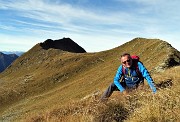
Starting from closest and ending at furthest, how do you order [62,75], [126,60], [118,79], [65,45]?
[126,60], [118,79], [62,75], [65,45]

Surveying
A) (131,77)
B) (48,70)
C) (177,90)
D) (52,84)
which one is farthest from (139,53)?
(177,90)

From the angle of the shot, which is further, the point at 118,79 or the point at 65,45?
the point at 65,45

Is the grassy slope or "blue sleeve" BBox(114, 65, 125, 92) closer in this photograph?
"blue sleeve" BBox(114, 65, 125, 92)

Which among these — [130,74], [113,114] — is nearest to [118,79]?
[130,74]

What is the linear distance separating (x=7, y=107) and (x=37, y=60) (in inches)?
1250

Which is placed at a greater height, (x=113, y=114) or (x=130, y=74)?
(x=130, y=74)

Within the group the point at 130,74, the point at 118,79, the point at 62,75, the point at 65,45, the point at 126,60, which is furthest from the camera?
the point at 65,45

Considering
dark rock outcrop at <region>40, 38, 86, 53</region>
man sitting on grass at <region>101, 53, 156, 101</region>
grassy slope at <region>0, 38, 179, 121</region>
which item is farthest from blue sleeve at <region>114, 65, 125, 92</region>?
dark rock outcrop at <region>40, 38, 86, 53</region>

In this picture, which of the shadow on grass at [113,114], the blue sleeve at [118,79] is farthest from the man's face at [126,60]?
the shadow on grass at [113,114]

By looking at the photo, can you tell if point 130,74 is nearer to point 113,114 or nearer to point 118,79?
point 118,79

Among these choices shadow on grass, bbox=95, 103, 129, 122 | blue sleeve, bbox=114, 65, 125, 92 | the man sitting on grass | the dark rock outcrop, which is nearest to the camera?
shadow on grass, bbox=95, 103, 129, 122

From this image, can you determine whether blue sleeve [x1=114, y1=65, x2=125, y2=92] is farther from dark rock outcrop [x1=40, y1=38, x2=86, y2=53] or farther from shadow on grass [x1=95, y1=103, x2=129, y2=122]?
dark rock outcrop [x1=40, y1=38, x2=86, y2=53]

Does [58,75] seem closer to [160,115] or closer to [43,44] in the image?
[43,44]

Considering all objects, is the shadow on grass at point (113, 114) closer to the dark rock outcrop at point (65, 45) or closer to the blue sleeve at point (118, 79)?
the blue sleeve at point (118, 79)
